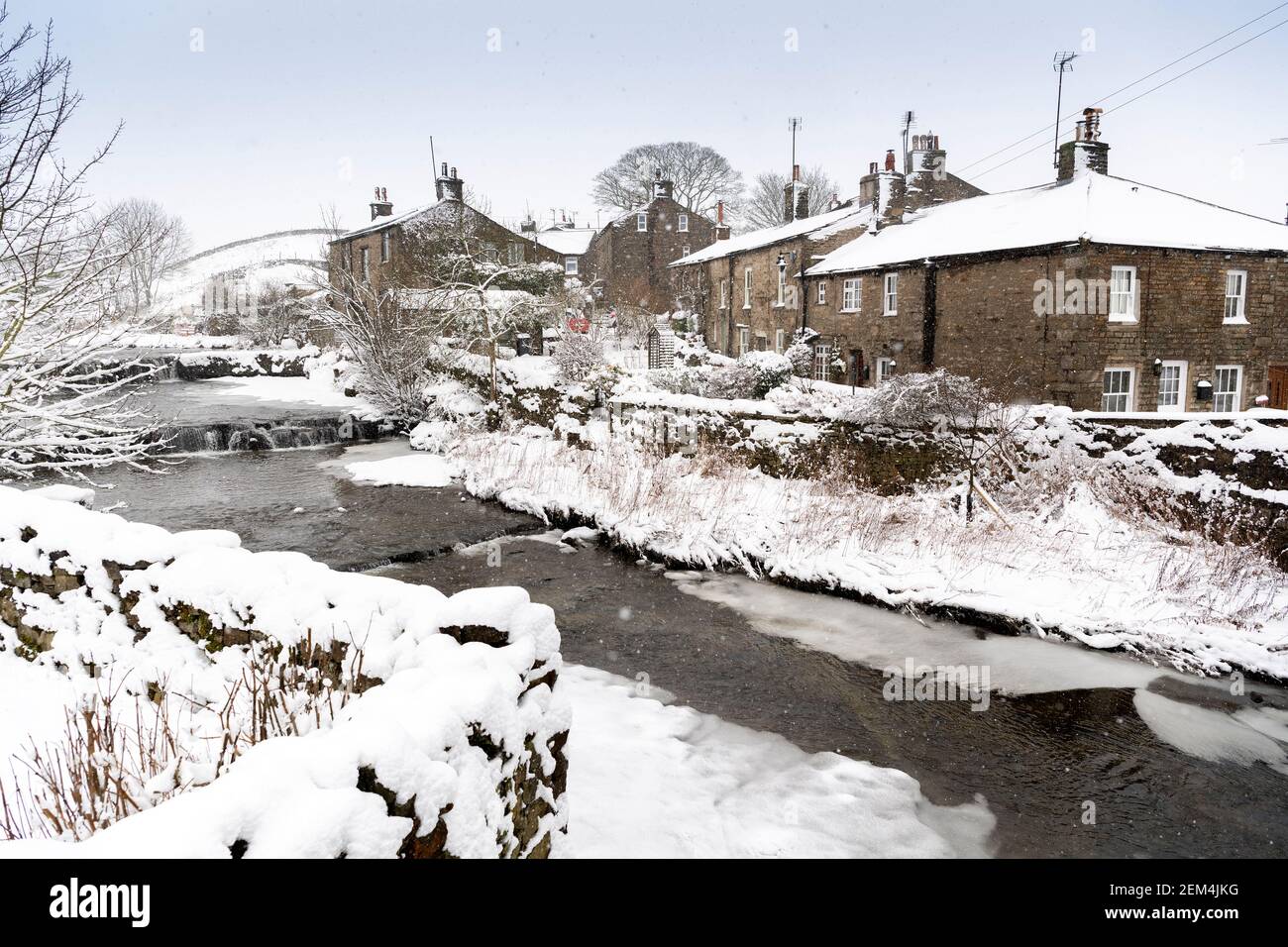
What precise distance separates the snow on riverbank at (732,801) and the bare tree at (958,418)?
718 cm

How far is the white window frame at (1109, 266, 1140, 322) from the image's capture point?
19.2 m

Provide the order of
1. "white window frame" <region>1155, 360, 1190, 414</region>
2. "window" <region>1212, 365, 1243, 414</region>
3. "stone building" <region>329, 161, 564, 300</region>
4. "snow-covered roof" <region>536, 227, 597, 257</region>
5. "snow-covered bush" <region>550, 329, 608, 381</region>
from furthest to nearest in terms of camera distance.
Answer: "snow-covered roof" <region>536, 227, 597, 257</region> → "stone building" <region>329, 161, 564, 300</region> → "snow-covered bush" <region>550, 329, 608, 381</region> → "window" <region>1212, 365, 1243, 414</region> → "white window frame" <region>1155, 360, 1190, 414</region>

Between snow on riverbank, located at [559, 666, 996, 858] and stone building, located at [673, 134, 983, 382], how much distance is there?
2203cm

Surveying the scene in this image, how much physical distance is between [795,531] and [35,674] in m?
8.97

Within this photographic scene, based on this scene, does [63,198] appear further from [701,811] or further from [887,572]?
[887,572]

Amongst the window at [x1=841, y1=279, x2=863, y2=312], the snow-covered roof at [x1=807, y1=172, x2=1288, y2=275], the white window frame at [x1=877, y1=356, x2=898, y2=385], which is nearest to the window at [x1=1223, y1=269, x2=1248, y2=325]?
the snow-covered roof at [x1=807, y1=172, x2=1288, y2=275]

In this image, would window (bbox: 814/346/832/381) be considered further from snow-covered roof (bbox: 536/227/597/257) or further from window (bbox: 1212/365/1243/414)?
snow-covered roof (bbox: 536/227/597/257)

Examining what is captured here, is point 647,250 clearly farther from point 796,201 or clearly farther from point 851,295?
point 851,295

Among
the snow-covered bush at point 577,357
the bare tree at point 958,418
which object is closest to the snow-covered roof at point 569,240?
the snow-covered bush at point 577,357

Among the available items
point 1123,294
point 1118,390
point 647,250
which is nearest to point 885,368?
point 1118,390

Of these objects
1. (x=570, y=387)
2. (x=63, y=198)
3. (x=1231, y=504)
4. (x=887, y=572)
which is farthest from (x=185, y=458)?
(x=1231, y=504)

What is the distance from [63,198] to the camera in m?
7.73

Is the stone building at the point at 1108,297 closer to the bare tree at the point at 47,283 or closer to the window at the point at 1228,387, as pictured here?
the window at the point at 1228,387

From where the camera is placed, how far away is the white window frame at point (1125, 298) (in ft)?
63.1
